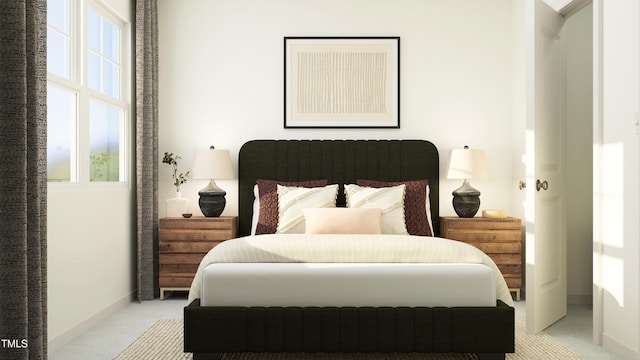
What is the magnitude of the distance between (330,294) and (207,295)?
652mm

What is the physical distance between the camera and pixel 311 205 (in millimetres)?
4332

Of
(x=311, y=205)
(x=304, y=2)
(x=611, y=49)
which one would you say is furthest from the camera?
(x=304, y=2)

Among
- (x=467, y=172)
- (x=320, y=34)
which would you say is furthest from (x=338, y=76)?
(x=467, y=172)

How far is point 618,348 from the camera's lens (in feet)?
10.0

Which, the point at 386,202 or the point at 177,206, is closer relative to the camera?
the point at 386,202

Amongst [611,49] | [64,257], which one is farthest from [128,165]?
[611,49]

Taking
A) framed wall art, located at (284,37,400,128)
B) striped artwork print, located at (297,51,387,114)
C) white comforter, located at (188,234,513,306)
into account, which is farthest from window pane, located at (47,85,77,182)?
striped artwork print, located at (297,51,387,114)

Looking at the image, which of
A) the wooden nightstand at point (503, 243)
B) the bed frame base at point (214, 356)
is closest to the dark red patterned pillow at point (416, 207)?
the wooden nightstand at point (503, 243)

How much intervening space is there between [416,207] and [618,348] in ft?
5.97

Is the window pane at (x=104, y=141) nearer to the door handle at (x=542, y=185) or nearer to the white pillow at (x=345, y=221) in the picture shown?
the white pillow at (x=345, y=221)

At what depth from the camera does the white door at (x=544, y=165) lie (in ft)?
11.5

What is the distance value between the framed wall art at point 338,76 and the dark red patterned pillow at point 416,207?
708 mm

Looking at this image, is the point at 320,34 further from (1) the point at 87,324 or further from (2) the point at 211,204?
(1) the point at 87,324

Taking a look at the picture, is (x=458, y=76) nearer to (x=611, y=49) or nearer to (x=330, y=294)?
(x=611, y=49)
